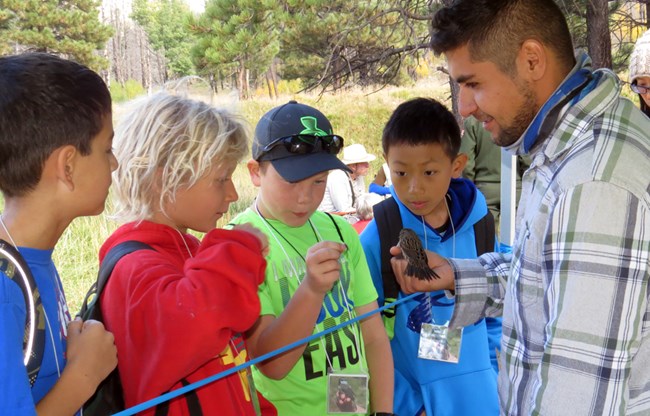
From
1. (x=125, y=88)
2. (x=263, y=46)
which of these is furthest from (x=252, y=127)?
(x=125, y=88)

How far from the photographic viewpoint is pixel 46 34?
12.4 metres

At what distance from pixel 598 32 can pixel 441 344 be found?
5.55 m

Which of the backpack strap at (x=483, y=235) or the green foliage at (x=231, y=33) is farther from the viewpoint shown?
the green foliage at (x=231, y=33)

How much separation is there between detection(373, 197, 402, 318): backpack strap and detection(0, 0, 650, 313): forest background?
3.86m

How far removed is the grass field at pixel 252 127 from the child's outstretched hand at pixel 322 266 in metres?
0.63

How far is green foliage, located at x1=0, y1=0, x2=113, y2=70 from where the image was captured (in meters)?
11.7

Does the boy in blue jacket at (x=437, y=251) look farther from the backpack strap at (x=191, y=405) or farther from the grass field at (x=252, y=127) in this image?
the backpack strap at (x=191, y=405)

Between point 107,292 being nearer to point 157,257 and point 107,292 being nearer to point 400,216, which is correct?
point 157,257

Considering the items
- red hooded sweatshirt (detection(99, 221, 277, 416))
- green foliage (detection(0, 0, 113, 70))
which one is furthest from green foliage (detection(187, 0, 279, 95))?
red hooded sweatshirt (detection(99, 221, 277, 416))

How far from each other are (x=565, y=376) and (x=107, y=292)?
48.0 inches

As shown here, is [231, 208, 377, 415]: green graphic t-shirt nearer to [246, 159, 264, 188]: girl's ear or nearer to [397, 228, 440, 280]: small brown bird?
[246, 159, 264, 188]: girl's ear

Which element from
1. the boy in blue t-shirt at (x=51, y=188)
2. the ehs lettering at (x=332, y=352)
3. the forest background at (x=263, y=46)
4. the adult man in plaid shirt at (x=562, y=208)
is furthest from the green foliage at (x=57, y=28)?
the adult man in plaid shirt at (x=562, y=208)

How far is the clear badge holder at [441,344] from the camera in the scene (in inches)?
106

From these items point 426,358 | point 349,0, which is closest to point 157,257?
point 426,358
